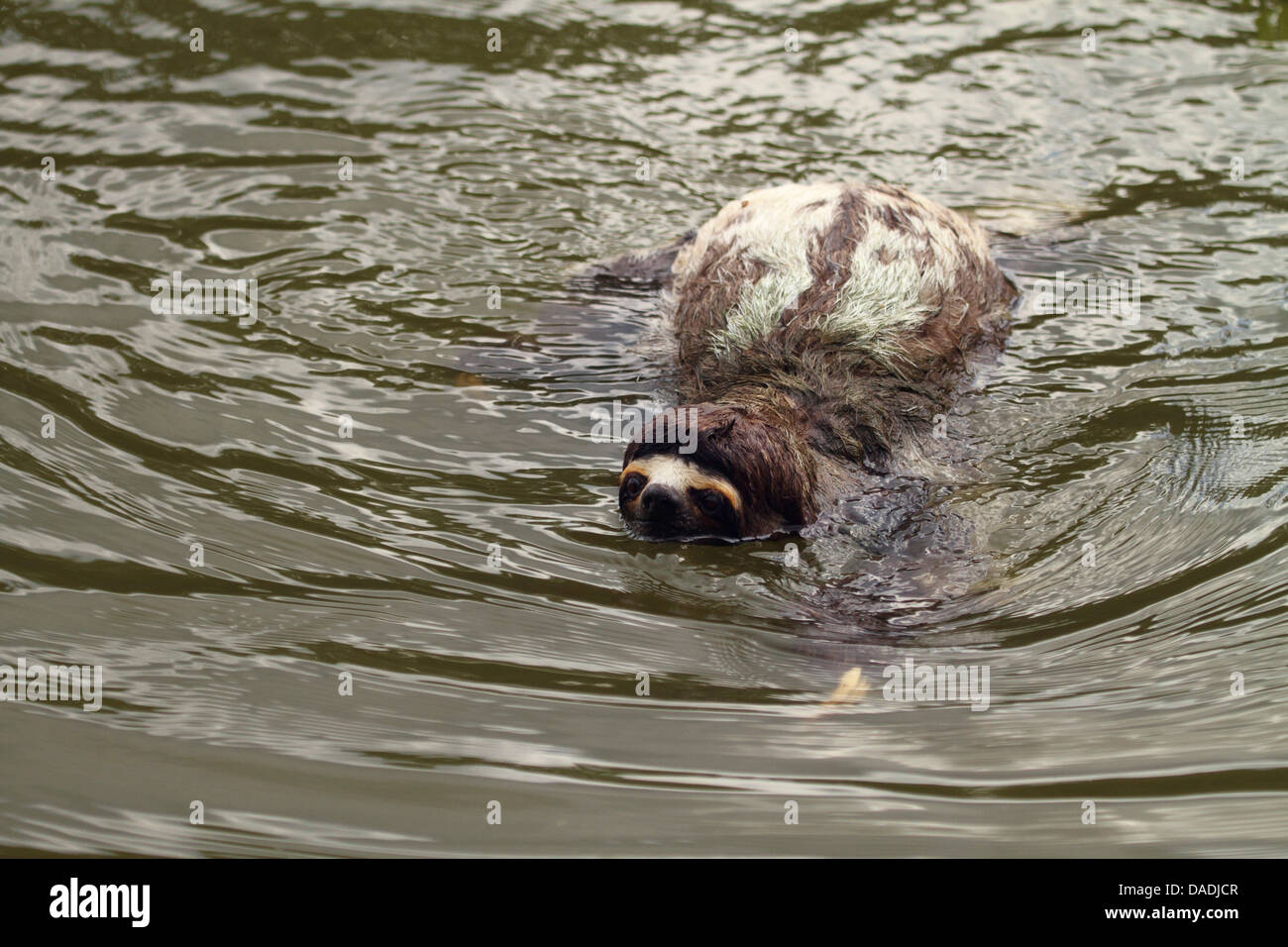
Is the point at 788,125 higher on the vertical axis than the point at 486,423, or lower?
higher

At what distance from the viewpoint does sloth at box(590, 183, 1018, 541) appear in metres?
5.60

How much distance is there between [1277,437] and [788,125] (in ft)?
15.3

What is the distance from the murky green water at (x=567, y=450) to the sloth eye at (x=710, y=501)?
192 mm

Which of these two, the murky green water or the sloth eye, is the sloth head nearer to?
the sloth eye

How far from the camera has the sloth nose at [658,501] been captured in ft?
17.8

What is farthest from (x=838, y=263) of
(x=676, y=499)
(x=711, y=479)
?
(x=676, y=499)

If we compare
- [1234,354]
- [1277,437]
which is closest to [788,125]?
[1234,354]

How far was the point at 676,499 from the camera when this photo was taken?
17.9ft

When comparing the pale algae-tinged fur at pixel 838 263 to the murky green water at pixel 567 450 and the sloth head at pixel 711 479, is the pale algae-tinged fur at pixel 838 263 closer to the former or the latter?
the murky green water at pixel 567 450

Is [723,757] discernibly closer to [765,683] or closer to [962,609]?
[765,683]

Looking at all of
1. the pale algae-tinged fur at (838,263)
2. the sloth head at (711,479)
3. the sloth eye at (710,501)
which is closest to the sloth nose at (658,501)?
the sloth head at (711,479)

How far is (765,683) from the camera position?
4645mm

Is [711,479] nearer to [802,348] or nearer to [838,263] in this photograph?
[802,348]

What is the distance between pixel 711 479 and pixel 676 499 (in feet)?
0.62
